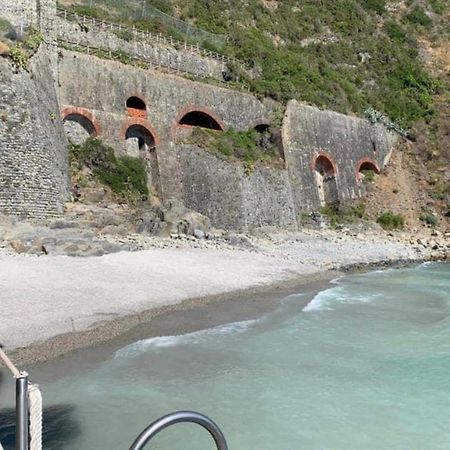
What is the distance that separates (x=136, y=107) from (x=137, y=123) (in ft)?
3.76

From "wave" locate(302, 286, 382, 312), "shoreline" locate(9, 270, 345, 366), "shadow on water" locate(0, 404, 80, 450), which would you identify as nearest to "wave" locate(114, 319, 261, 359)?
"shoreline" locate(9, 270, 345, 366)

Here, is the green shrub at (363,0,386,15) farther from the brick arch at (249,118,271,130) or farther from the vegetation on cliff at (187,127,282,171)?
the vegetation on cliff at (187,127,282,171)

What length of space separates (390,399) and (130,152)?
64.6 feet

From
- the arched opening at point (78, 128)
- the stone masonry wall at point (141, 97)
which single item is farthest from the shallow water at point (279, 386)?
the arched opening at point (78, 128)

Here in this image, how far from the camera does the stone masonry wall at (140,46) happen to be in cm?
2762

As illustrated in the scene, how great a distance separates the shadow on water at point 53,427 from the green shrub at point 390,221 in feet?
93.3

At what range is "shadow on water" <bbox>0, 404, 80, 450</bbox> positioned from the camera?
6731 mm

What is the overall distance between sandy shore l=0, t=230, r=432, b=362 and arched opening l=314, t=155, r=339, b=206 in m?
11.4

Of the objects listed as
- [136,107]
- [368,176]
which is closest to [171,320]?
[136,107]

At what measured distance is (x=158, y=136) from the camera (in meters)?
26.2

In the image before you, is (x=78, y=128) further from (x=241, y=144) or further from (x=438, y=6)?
(x=438, y=6)

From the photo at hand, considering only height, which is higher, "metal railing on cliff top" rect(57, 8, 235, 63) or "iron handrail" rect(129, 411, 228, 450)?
"metal railing on cliff top" rect(57, 8, 235, 63)

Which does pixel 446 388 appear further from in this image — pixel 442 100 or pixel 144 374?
pixel 442 100

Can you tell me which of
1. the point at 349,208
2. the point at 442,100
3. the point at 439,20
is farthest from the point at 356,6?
the point at 349,208
